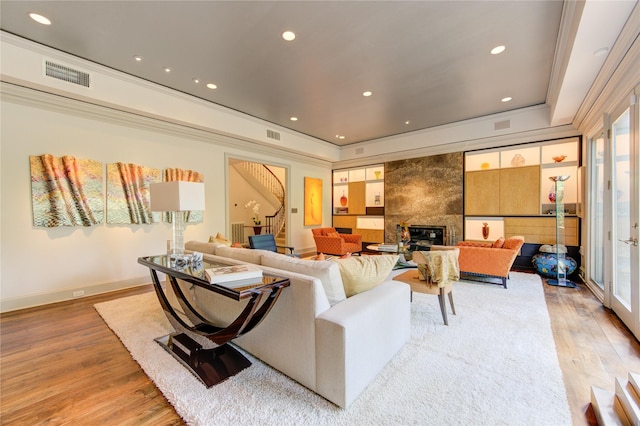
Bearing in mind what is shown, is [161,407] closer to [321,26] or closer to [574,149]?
[321,26]

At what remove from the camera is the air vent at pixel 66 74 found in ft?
11.1

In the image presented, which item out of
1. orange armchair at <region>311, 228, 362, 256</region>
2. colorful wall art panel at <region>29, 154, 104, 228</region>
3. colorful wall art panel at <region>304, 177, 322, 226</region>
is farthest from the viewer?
colorful wall art panel at <region>304, 177, 322, 226</region>

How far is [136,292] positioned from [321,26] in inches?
181

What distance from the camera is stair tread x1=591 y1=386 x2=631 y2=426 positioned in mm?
1507

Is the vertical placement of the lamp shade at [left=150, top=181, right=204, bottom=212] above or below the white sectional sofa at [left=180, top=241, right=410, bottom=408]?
above

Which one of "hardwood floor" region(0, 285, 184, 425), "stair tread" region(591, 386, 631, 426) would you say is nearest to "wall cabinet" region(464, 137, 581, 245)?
"stair tread" region(591, 386, 631, 426)

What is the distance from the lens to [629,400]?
59.2 inches

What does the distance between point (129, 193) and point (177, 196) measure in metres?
2.54

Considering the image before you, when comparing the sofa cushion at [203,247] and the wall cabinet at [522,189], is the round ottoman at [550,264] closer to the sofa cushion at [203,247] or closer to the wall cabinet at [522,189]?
the wall cabinet at [522,189]

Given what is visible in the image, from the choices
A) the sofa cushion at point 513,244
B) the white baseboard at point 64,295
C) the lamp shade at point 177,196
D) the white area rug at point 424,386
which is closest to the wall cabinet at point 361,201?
the sofa cushion at point 513,244

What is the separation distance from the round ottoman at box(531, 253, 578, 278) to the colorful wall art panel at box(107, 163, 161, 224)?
23.0 feet

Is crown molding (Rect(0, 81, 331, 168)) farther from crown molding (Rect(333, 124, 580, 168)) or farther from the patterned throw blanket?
the patterned throw blanket

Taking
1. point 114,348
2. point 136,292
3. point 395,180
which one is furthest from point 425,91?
point 136,292

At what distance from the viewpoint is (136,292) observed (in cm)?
422
